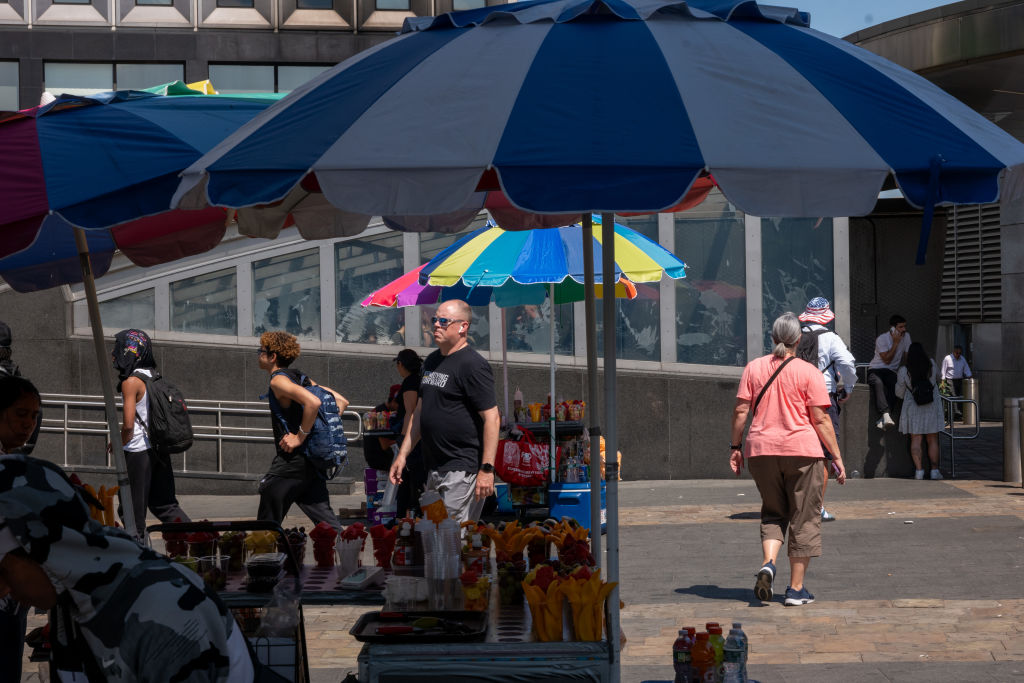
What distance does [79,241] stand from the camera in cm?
581

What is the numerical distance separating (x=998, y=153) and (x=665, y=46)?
1.11 meters

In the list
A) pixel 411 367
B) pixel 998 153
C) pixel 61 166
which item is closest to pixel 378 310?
pixel 411 367

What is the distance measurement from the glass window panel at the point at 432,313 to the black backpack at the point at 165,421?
7.74 meters

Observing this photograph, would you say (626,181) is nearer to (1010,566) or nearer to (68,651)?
(68,651)

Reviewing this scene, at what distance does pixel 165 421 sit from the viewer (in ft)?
30.0

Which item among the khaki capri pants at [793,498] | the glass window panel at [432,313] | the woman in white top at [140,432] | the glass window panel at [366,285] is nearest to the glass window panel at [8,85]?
the glass window panel at [366,285]

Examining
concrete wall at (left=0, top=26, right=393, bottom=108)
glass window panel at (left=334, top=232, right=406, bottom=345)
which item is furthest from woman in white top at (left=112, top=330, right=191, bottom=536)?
concrete wall at (left=0, top=26, right=393, bottom=108)

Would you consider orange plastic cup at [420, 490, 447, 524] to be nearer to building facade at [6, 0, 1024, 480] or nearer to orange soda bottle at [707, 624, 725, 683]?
orange soda bottle at [707, 624, 725, 683]

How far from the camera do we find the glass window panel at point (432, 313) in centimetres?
1689

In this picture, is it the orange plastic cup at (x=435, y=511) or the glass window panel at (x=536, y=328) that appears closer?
the orange plastic cup at (x=435, y=511)

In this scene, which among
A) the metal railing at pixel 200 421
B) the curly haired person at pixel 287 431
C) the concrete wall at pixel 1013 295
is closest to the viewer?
the curly haired person at pixel 287 431

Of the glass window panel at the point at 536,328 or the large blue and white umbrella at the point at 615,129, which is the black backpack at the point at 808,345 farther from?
the large blue and white umbrella at the point at 615,129

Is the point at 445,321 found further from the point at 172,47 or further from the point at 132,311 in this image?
the point at 172,47

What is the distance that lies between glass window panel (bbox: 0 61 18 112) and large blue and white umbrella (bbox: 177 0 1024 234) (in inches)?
830
